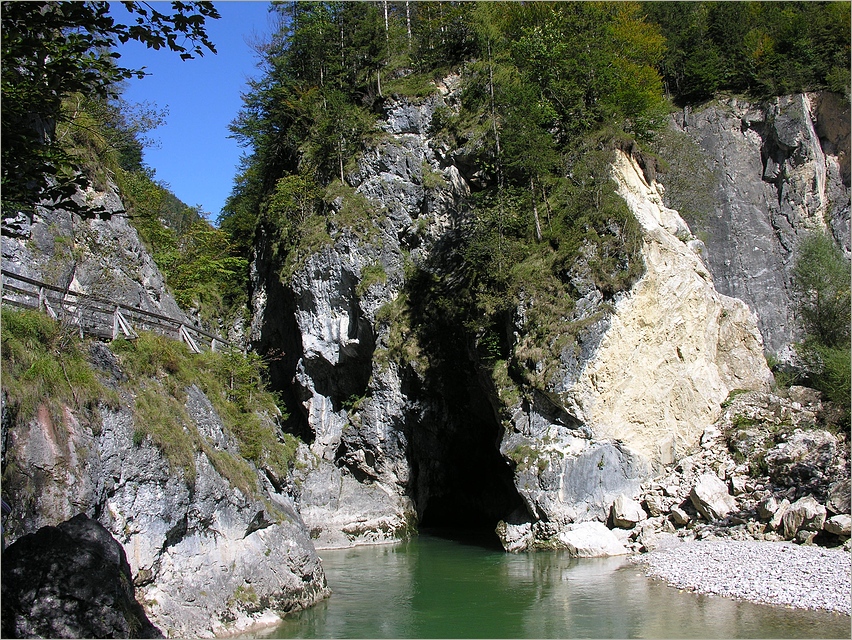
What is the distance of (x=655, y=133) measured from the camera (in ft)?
98.0

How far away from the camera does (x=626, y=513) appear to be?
60.7 feet

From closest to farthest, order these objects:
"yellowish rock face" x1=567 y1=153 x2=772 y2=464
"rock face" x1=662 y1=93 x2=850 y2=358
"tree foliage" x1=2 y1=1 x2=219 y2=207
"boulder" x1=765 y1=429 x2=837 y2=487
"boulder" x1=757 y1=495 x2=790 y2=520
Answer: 1. "tree foliage" x1=2 y1=1 x2=219 y2=207
2. "boulder" x1=757 y1=495 x2=790 y2=520
3. "boulder" x1=765 y1=429 x2=837 y2=487
4. "yellowish rock face" x1=567 y1=153 x2=772 y2=464
5. "rock face" x1=662 y1=93 x2=850 y2=358

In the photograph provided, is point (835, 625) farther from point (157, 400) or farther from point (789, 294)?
point (789, 294)

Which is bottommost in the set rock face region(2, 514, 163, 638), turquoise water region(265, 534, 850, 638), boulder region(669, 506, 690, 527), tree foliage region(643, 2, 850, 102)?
turquoise water region(265, 534, 850, 638)

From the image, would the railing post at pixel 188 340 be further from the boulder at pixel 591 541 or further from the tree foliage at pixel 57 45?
the boulder at pixel 591 541

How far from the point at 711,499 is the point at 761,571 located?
4.47 metres

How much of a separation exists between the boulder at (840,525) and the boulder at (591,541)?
493 cm

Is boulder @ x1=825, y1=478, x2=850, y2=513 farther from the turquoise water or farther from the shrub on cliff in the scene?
the shrub on cliff

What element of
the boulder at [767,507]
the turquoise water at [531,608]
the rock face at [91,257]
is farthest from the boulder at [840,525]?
the rock face at [91,257]

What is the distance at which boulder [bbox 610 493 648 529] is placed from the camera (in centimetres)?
1850

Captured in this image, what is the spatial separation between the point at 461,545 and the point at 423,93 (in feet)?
61.8

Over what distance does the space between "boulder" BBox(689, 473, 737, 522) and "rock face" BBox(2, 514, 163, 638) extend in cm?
1599

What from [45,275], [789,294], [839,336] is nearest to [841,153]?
[789,294]

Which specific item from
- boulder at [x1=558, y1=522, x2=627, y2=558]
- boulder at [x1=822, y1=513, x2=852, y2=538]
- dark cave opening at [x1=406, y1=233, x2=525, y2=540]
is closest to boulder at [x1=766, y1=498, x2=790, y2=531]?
boulder at [x1=822, y1=513, x2=852, y2=538]
